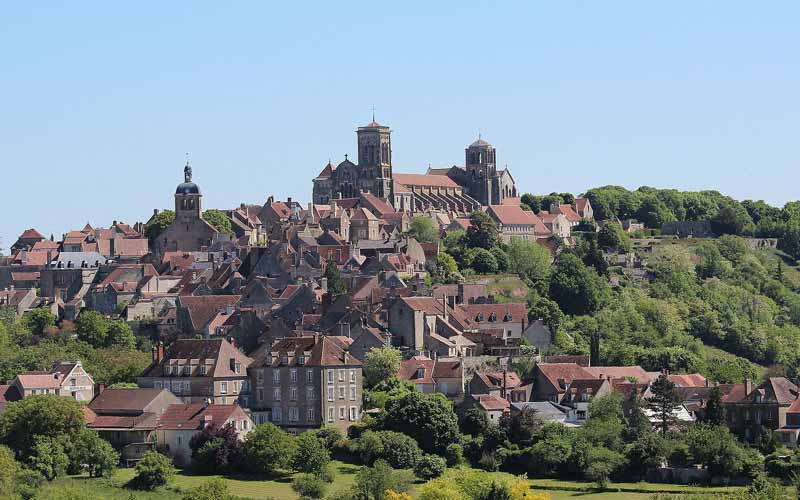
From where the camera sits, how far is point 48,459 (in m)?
75.6

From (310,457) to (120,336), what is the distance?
84.5 ft

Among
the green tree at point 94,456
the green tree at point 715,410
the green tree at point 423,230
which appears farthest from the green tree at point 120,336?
the green tree at point 715,410

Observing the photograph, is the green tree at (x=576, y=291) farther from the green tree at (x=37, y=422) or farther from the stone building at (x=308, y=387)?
the green tree at (x=37, y=422)

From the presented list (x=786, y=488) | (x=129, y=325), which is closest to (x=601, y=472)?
(x=786, y=488)

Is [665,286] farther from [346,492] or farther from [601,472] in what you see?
[346,492]

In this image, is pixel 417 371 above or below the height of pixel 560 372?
above


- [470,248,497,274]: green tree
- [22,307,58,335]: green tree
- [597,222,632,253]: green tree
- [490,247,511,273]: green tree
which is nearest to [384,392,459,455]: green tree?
[22,307,58,335]: green tree

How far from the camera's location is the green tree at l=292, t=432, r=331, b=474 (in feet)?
251

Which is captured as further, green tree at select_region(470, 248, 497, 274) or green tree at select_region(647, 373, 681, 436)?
green tree at select_region(470, 248, 497, 274)

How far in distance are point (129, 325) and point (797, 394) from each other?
3946 cm

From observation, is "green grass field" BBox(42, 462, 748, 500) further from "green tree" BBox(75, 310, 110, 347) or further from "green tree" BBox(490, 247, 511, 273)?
"green tree" BBox(490, 247, 511, 273)

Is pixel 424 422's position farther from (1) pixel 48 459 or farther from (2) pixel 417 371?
(1) pixel 48 459

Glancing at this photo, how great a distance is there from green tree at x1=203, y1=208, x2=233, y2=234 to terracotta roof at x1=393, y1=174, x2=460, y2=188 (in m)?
21.1

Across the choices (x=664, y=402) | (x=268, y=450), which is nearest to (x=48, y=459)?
(x=268, y=450)
